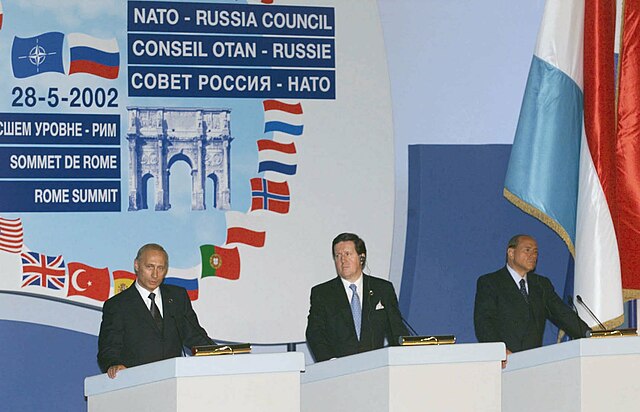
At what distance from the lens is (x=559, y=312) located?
696 centimetres

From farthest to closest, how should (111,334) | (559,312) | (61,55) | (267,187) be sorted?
(267,187) < (61,55) < (559,312) < (111,334)

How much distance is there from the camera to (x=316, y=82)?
7629 mm

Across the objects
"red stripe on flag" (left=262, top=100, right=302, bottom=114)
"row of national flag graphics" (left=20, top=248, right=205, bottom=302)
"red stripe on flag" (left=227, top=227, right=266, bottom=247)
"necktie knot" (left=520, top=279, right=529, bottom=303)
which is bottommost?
"necktie knot" (left=520, top=279, right=529, bottom=303)

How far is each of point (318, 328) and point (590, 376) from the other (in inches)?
54.0

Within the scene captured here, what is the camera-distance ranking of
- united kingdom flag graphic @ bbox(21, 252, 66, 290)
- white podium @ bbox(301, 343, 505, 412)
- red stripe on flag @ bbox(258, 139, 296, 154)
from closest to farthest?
white podium @ bbox(301, 343, 505, 412)
united kingdom flag graphic @ bbox(21, 252, 66, 290)
red stripe on flag @ bbox(258, 139, 296, 154)

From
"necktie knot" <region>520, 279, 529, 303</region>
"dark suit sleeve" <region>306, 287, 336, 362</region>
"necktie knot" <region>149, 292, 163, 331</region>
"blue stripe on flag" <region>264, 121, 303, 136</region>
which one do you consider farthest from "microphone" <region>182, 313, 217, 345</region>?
"necktie knot" <region>520, 279, 529, 303</region>

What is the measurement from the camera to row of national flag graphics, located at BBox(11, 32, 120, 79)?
23.7ft

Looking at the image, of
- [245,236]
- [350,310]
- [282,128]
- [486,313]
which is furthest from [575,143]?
[245,236]

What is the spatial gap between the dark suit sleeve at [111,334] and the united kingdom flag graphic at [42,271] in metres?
1.08

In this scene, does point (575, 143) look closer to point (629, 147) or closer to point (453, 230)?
point (629, 147)

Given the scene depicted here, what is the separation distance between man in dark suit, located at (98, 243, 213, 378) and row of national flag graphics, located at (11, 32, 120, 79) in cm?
158

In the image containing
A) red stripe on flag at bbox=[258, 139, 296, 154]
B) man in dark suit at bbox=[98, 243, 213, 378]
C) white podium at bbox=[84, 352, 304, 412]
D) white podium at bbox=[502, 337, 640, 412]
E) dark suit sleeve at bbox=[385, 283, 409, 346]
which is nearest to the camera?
white podium at bbox=[84, 352, 304, 412]

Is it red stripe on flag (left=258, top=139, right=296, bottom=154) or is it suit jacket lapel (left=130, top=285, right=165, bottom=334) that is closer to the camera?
suit jacket lapel (left=130, top=285, right=165, bottom=334)

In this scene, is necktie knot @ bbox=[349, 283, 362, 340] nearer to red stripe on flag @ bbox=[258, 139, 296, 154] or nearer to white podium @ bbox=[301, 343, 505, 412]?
white podium @ bbox=[301, 343, 505, 412]
